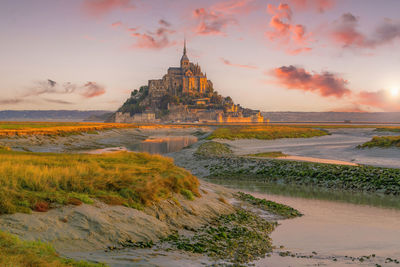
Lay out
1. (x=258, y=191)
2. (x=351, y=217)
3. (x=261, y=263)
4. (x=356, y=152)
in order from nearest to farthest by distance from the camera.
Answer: (x=261, y=263) < (x=351, y=217) < (x=258, y=191) < (x=356, y=152)

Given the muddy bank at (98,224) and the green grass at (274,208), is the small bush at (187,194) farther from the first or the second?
the green grass at (274,208)

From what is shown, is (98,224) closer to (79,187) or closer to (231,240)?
(79,187)

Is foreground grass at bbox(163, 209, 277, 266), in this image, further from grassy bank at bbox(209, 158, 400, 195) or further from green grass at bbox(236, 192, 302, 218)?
grassy bank at bbox(209, 158, 400, 195)

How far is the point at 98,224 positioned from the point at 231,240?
4577mm

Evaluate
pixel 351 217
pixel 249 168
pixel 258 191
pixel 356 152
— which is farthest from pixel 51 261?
pixel 356 152

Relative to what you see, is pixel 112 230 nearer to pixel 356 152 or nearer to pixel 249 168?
pixel 249 168

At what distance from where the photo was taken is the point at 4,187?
446 inches

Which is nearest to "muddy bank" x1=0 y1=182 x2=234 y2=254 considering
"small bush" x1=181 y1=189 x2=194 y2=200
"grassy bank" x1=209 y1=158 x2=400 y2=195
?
"small bush" x1=181 y1=189 x2=194 y2=200

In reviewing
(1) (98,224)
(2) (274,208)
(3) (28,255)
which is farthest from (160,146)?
(3) (28,255)

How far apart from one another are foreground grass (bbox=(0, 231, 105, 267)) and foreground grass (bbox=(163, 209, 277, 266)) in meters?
4.07

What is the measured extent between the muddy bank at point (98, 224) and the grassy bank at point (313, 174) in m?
15.3

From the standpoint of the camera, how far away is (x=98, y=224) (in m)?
11.1

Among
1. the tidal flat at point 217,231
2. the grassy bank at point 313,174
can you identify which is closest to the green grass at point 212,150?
the grassy bank at point 313,174

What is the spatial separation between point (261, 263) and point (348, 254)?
11.2 feet
